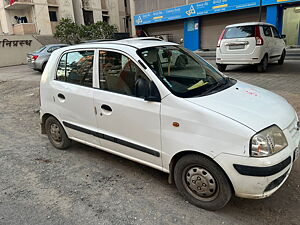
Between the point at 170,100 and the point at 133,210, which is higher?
Result: the point at 170,100

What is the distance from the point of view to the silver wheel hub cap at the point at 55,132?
4078mm

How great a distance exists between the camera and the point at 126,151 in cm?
311

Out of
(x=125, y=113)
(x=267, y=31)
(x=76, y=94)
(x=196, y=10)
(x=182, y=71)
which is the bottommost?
(x=125, y=113)

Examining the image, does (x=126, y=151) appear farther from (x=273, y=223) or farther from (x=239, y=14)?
(x=239, y=14)

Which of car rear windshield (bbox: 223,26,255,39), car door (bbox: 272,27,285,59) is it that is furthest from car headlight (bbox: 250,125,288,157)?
car door (bbox: 272,27,285,59)

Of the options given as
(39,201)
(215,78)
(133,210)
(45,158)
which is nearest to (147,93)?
(215,78)

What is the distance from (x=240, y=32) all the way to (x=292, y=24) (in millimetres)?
9804

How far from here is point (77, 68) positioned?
352 cm

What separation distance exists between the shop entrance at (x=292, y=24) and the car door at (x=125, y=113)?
1631cm

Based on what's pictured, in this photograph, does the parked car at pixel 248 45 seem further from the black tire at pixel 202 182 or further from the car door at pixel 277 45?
the black tire at pixel 202 182

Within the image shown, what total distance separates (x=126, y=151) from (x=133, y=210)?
73cm

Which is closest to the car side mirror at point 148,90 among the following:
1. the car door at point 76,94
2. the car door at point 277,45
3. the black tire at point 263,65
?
the car door at point 76,94

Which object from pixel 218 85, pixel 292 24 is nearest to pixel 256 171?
pixel 218 85

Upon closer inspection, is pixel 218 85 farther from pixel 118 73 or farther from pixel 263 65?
pixel 263 65
